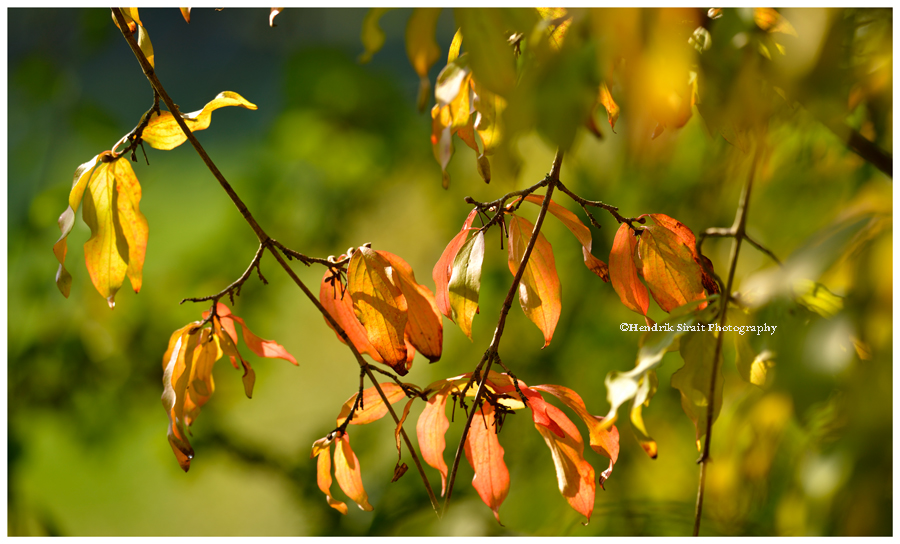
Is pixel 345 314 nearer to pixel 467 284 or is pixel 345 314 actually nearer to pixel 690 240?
pixel 467 284

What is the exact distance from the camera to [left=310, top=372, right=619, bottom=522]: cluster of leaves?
13.3 inches

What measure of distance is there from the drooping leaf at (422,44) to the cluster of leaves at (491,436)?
186mm

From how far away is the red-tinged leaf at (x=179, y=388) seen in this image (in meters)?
0.32

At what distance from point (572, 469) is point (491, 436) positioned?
Answer: 60mm

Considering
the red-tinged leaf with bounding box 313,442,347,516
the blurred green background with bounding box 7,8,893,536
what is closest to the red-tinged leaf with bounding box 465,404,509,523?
the red-tinged leaf with bounding box 313,442,347,516

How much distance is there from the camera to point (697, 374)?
0.30 m

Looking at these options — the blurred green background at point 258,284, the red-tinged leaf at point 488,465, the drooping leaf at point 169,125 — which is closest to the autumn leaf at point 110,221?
the drooping leaf at point 169,125

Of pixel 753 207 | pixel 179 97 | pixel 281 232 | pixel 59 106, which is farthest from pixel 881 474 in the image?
pixel 59 106

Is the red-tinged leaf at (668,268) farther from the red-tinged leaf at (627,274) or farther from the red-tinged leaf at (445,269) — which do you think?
the red-tinged leaf at (445,269)

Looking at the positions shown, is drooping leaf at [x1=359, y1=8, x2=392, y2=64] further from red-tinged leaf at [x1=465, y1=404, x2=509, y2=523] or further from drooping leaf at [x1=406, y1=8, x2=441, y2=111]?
red-tinged leaf at [x1=465, y1=404, x2=509, y2=523]

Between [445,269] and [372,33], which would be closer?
[372,33]

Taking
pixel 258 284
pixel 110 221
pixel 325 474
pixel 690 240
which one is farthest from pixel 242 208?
pixel 258 284
